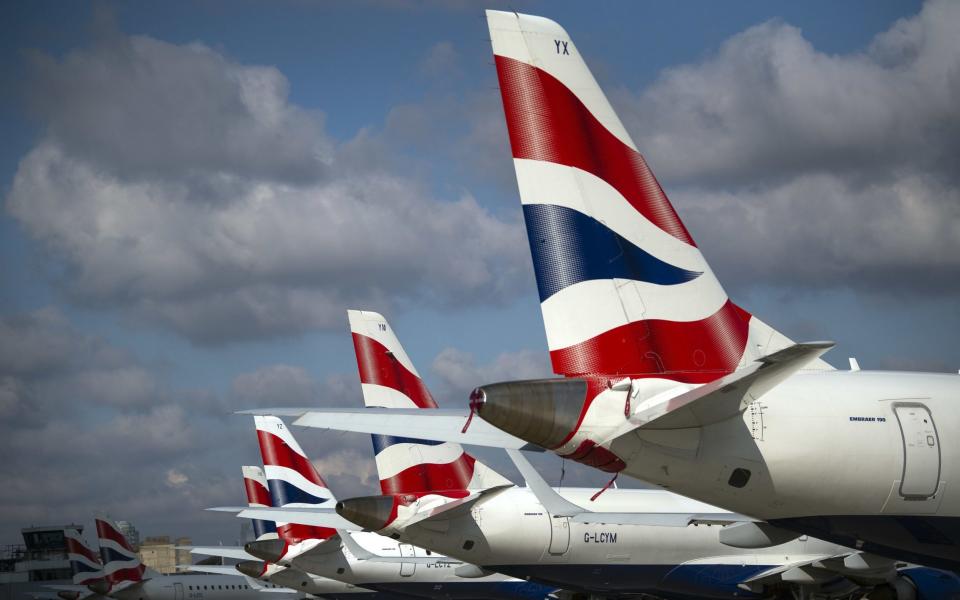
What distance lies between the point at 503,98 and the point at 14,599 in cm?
8570

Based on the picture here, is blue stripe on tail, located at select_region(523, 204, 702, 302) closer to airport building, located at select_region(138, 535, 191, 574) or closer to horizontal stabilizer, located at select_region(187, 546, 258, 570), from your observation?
horizontal stabilizer, located at select_region(187, 546, 258, 570)

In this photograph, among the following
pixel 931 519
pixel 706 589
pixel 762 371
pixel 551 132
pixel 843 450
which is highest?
pixel 551 132

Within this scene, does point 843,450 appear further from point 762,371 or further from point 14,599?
point 14,599

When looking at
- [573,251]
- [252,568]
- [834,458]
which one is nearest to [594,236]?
[573,251]

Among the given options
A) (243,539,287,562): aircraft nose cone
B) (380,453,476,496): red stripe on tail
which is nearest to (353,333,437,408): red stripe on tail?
(380,453,476,496): red stripe on tail

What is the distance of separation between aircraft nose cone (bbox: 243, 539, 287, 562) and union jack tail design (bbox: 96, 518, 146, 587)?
21071 mm

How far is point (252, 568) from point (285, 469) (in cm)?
419

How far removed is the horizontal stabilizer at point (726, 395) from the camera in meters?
7.30

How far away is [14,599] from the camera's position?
272 feet

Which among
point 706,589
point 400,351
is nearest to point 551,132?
point 400,351

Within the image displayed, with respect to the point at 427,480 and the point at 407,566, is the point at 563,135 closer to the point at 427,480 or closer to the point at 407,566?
the point at 427,480

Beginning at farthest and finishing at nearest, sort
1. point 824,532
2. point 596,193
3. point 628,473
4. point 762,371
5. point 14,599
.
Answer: point 14,599 < point 824,532 < point 596,193 < point 628,473 < point 762,371

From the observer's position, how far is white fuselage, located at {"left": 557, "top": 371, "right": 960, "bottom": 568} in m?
9.07

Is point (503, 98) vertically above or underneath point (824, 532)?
above
